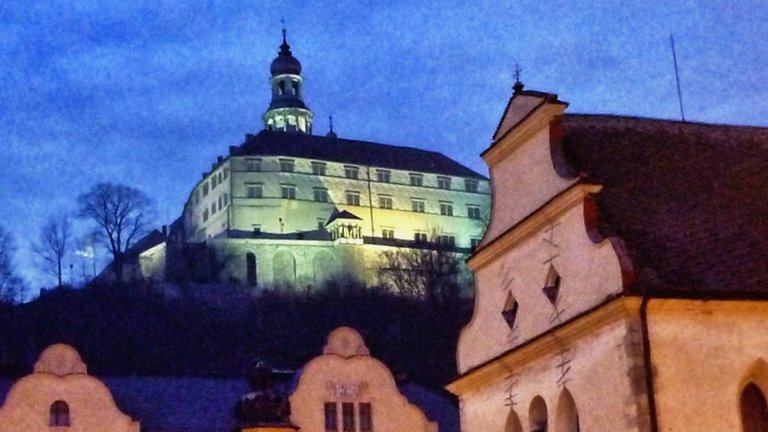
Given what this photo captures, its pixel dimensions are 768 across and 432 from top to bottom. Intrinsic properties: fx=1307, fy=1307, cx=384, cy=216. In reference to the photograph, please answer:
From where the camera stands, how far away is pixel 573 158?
1841 centimetres

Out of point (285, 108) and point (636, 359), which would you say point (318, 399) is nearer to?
point (636, 359)

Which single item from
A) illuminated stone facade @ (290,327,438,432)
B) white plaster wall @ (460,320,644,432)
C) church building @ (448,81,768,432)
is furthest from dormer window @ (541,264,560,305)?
illuminated stone facade @ (290,327,438,432)

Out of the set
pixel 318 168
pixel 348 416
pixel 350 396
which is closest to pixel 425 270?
pixel 318 168

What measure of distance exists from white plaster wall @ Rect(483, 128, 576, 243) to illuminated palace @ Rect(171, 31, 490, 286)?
8363 cm

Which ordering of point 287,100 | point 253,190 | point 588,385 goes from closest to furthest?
1. point 588,385
2. point 253,190
3. point 287,100

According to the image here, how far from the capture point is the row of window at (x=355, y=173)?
11275cm

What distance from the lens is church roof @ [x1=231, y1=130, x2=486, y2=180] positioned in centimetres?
11581

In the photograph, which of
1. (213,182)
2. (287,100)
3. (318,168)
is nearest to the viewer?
(213,182)

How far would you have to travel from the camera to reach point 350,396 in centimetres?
3997

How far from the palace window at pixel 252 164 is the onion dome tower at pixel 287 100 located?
16.7 m

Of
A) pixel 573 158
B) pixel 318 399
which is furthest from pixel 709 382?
pixel 318 399

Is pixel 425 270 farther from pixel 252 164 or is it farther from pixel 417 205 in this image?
pixel 252 164

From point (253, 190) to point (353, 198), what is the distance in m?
10.5

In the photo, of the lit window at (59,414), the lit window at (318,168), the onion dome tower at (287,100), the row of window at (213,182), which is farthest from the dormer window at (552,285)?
the onion dome tower at (287,100)
